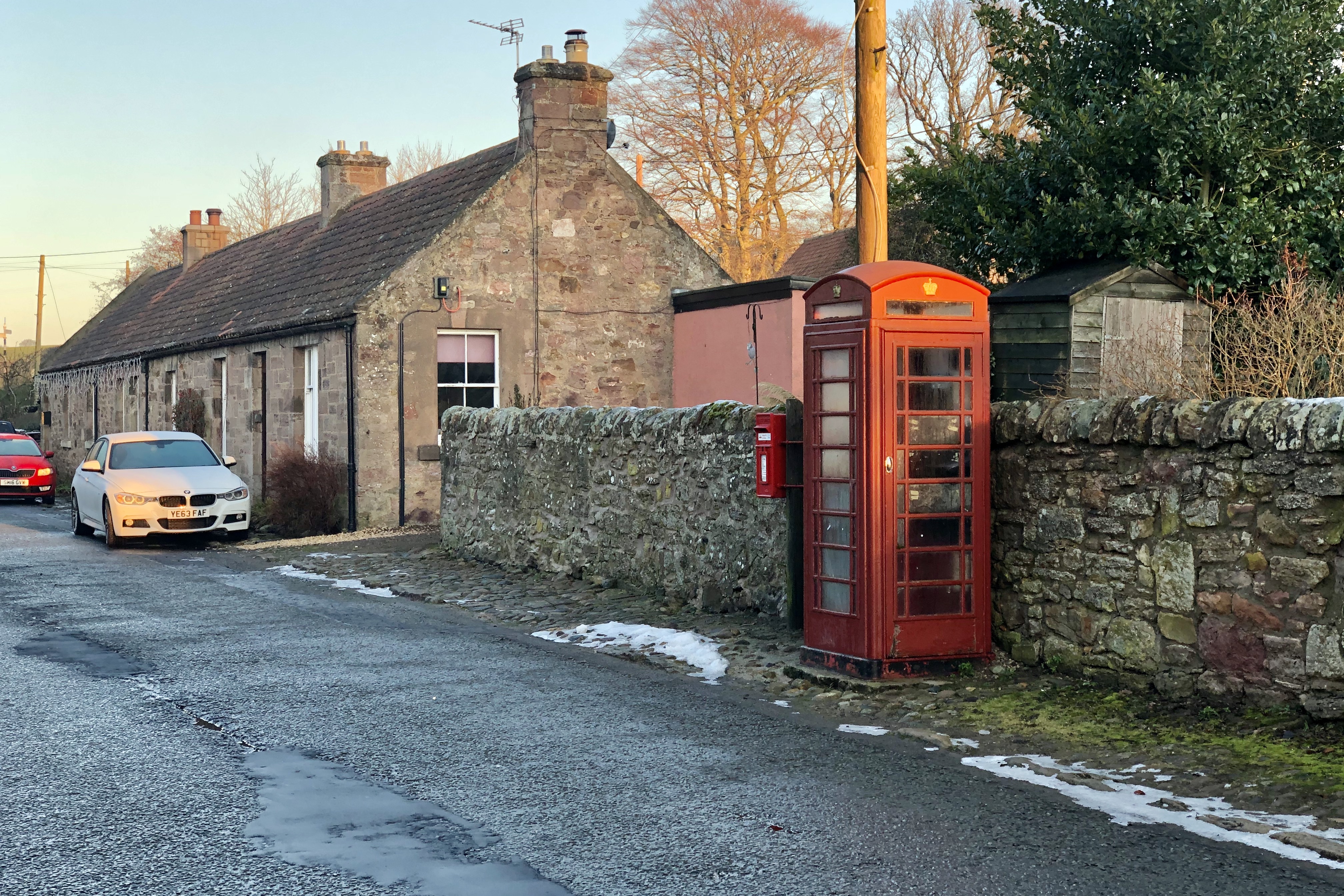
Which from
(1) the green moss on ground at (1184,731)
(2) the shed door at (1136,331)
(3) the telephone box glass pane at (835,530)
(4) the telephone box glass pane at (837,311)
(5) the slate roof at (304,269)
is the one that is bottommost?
(1) the green moss on ground at (1184,731)

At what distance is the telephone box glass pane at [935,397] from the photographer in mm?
8156

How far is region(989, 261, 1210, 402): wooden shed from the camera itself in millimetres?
15266

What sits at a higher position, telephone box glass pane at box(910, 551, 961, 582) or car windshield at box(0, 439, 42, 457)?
car windshield at box(0, 439, 42, 457)

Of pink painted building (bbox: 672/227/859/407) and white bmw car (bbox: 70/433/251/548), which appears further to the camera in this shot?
pink painted building (bbox: 672/227/859/407)

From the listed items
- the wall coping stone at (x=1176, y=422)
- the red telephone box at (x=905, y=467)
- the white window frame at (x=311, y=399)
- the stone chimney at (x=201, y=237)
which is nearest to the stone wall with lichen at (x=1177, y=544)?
the wall coping stone at (x=1176, y=422)

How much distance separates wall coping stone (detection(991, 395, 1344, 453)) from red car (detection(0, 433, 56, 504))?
26577 mm

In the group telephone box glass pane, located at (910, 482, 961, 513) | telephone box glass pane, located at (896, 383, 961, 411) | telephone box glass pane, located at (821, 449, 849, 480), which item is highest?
telephone box glass pane, located at (896, 383, 961, 411)

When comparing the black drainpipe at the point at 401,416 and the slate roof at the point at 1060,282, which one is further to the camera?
the black drainpipe at the point at 401,416

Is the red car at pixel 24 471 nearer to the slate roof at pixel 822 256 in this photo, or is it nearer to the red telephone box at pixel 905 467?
the slate roof at pixel 822 256

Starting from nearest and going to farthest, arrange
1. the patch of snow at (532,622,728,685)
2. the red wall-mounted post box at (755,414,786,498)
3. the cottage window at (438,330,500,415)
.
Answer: the patch of snow at (532,622,728,685), the red wall-mounted post box at (755,414,786,498), the cottage window at (438,330,500,415)

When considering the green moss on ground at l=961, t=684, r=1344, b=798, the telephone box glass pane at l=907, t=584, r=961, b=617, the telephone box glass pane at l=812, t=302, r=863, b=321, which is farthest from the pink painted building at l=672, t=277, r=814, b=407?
the green moss on ground at l=961, t=684, r=1344, b=798

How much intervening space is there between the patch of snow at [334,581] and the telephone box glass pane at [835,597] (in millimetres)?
5856

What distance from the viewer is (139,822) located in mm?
5422

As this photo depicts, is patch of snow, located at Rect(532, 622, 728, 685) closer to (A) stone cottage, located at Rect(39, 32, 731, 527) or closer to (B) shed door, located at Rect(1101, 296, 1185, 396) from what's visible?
(B) shed door, located at Rect(1101, 296, 1185, 396)
